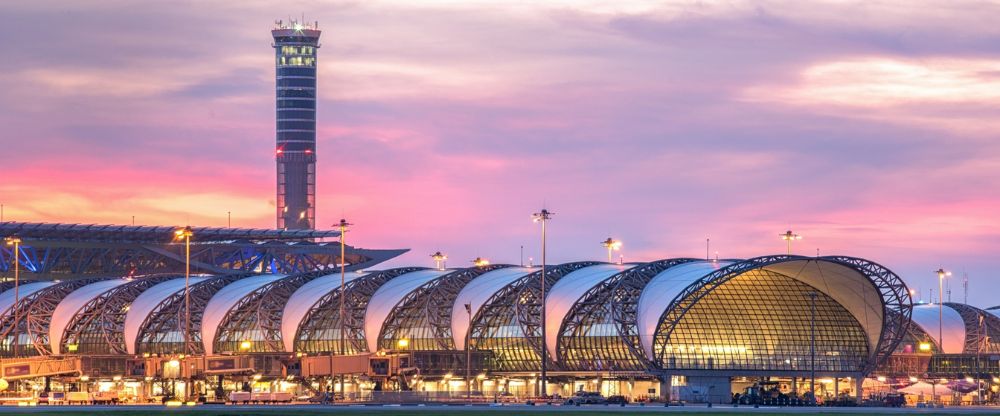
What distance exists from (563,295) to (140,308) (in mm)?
54720

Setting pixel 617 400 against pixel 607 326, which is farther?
pixel 607 326

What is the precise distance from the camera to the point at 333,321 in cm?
17875

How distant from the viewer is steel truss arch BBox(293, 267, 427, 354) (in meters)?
177

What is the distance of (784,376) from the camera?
164875mm

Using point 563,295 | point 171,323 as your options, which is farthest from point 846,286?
point 171,323

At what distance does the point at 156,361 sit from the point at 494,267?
38.7 metres

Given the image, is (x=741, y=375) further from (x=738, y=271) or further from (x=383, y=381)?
(x=383, y=381)

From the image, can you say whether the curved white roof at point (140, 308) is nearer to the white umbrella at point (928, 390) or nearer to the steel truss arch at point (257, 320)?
the steel truss arch at point (257, 320)

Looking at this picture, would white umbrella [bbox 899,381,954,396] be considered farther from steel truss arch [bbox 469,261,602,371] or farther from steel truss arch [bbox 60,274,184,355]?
steel truss arch [bbox 60,274,184,355]

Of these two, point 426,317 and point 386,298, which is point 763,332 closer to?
point 426,317

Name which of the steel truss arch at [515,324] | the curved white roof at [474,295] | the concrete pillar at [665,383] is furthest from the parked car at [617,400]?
the curved white roof at [474,295]

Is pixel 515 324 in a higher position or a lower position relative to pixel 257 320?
lower

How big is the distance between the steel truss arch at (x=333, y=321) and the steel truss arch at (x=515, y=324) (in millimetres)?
14127

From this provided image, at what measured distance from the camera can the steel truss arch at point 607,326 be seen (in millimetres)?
159125
